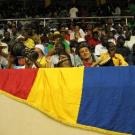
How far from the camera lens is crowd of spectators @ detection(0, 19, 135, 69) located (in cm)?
895

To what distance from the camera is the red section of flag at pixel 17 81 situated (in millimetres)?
7266

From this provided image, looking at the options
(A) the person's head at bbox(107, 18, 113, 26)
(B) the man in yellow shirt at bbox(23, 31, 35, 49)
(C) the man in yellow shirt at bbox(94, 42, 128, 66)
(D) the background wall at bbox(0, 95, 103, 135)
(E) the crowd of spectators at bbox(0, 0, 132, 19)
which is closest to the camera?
(D) the background wall at bbox(0, 95, 103, 135)

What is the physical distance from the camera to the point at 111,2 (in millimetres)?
20953

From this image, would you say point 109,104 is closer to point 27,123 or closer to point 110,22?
point 27,123

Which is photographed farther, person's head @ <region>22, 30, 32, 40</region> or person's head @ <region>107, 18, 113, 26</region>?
person's head @ <region>107, 18, 113, 26</region>

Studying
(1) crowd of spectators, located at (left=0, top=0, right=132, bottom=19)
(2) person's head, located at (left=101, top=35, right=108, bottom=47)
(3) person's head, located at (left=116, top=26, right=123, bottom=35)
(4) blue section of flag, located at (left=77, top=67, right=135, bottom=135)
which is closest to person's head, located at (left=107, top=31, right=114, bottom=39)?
(2) person's head, located at (left=101, top=35, right=108, bottom=47)

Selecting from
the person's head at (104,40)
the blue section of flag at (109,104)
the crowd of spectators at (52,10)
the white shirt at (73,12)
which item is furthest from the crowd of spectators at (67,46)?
the crowd of spectators at (52,10)

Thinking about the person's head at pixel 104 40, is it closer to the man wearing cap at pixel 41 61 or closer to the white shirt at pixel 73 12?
the man wearing cap at pixel 41 61

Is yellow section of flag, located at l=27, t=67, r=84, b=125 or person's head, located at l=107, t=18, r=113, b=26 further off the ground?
person's head, located at l=107, t=18, r=113, b=26

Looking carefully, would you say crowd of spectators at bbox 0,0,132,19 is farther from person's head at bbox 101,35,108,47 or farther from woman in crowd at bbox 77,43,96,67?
woman in crowd at bbox 77,43,96,67

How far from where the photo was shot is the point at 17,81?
7.36 metres

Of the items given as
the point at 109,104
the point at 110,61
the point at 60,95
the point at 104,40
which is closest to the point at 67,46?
the point at 104,40

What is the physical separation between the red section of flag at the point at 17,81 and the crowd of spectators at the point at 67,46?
108 cm

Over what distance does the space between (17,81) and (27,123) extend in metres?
0.62
